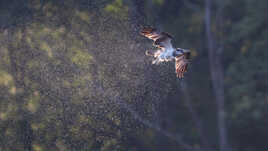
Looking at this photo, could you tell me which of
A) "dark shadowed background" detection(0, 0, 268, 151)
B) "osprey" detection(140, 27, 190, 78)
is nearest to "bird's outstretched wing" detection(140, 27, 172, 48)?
"osprey" detection(140, 27, 190, 78)

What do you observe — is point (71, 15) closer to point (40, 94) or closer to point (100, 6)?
point (100, 6)

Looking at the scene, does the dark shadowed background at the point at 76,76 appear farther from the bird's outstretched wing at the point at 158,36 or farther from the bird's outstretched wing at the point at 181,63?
the bird's outstretched wing at the point at 158,36

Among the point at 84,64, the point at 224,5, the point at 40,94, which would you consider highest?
the point at 224,5

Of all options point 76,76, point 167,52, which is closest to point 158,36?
point 167,52

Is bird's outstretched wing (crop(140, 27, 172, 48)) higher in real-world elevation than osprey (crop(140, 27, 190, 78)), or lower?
higher

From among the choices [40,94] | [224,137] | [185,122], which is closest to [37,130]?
[40,94]

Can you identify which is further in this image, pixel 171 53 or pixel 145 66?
pixel 145 66

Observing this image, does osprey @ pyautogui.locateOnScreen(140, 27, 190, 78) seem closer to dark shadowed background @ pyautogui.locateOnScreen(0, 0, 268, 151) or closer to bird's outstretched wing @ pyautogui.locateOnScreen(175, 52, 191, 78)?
bird's outstretched wing @ pyautogui.locateOnScreen(175, 52, 191, 78)

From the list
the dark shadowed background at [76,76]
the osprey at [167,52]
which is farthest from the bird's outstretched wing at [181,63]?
the dark shadowed background at [76,76]
